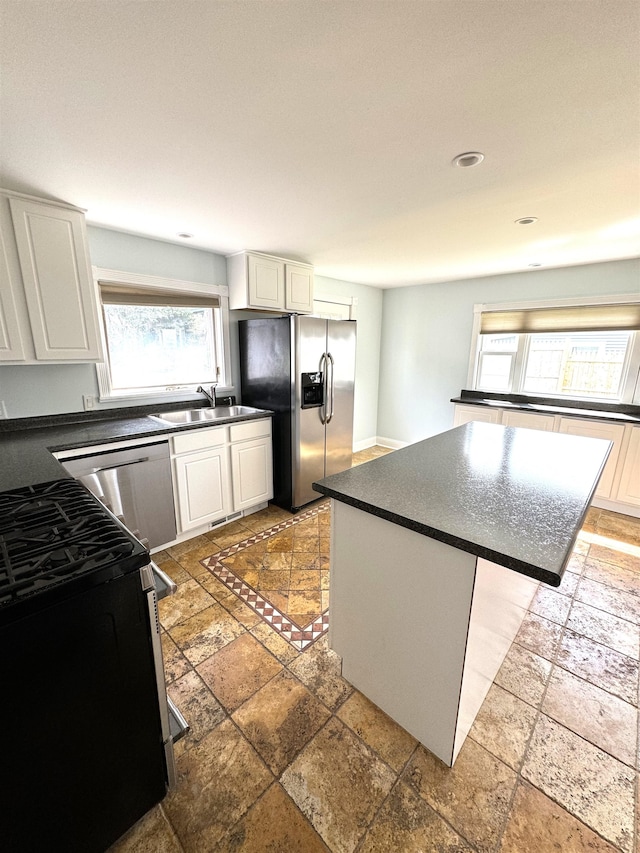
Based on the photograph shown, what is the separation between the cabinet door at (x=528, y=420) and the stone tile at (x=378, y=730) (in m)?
3.15

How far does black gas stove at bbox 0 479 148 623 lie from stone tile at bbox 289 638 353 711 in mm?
1125

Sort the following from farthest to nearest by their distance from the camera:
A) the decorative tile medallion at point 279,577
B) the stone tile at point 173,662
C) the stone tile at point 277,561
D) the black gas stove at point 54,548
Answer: the stone tile at point 277,561
the decorative tile medallion at point 279,577
the stone tile at point 173,662
the black gas stove at point 54,548

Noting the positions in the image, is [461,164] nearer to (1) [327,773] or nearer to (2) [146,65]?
(2) [146,65]

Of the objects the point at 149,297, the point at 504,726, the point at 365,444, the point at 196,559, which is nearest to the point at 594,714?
the point at 504,726

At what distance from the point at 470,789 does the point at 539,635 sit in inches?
39.4

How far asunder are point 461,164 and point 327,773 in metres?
2.62

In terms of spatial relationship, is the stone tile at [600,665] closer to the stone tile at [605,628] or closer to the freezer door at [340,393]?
the stone tile at [605,628]

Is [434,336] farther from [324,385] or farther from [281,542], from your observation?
[281,542]

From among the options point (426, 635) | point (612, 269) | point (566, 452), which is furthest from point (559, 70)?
point (612, 269)

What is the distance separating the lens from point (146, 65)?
3.60 feet

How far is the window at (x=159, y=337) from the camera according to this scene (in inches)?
108

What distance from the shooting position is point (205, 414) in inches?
130

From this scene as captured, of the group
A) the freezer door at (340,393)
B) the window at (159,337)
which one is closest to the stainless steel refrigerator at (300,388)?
the freezer door at (340,393)

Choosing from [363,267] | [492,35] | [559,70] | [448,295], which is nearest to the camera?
[492,35]
